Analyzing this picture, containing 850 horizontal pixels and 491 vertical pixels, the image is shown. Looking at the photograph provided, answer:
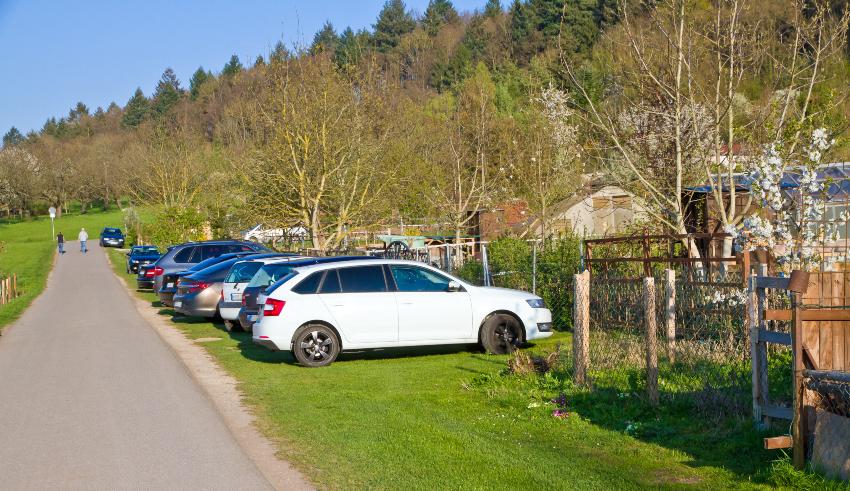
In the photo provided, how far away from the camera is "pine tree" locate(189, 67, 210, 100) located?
12469cm

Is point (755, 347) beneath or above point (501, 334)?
above

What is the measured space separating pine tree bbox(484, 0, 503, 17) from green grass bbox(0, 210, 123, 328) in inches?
1862

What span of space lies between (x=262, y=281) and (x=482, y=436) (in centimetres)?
935

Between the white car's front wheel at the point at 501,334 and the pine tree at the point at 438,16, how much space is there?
97538 mm

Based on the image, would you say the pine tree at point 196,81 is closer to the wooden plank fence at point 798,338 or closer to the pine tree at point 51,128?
the pine tree at point 51,128

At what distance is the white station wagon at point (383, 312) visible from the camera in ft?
46.8

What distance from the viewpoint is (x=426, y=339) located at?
1478cm

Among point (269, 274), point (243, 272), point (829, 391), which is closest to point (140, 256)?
point (243, 272)

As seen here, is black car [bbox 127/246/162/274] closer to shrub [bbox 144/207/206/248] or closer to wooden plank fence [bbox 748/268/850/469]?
shrub [bbox 144/207/206/248]

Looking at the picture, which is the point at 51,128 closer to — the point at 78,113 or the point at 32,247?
the point at 78,113

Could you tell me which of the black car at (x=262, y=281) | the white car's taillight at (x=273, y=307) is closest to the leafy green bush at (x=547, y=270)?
the black car at (x=262, y=281)

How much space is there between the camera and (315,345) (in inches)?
565

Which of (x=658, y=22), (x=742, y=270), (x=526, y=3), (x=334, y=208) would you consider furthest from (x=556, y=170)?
(x=526, y=3)

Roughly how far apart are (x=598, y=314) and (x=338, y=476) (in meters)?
6.83
